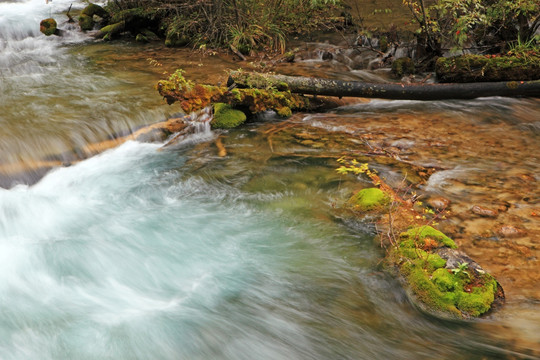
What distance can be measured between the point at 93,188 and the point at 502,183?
5306 mm

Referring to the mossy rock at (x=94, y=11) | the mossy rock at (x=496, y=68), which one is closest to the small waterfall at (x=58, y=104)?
the mossy rock at (x=94, y=11)

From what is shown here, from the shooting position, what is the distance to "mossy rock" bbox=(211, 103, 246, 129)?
7.33m

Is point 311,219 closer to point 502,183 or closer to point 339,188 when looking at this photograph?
point 339,188

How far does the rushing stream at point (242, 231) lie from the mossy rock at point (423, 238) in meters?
0.34

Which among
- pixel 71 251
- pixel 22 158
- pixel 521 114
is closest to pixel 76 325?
pixel 71 251

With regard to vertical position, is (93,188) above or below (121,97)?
below

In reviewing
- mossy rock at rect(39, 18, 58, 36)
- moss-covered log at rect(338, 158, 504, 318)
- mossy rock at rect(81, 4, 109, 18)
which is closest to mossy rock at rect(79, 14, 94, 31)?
mossy rock at rect(81, 4, 109, 18)

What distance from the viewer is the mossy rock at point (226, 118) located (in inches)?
289

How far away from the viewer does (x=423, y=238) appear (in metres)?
3.85

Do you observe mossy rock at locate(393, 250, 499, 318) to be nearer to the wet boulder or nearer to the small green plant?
the small green plant

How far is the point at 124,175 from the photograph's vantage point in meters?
6.15

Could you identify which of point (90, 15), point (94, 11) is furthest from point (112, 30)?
point (94, 11)

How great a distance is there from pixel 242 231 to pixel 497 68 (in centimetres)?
623

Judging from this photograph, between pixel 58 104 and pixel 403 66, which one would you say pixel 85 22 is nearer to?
pixel 58 104
